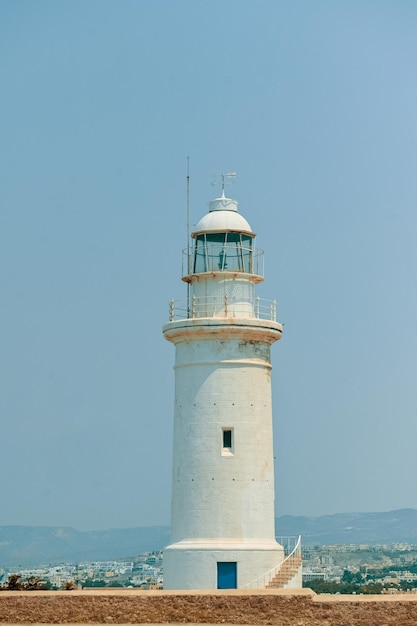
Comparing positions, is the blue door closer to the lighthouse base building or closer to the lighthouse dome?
the lighthouse base building

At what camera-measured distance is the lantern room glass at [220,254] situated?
3172 centimetres

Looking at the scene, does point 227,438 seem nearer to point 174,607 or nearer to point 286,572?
point 286,572

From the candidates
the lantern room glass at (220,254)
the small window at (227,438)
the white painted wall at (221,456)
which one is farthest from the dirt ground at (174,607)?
the lantern room glass at (220,254)

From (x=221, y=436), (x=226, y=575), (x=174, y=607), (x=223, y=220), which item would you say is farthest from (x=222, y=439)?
(x=174, y=607)

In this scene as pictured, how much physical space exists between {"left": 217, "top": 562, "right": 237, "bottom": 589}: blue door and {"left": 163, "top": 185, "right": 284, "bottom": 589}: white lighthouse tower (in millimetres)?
20

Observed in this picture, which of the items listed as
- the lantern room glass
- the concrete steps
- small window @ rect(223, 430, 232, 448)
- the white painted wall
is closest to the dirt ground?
the white painted wall

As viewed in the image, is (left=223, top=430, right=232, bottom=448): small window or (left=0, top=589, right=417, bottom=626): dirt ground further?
(left=223, top=430, right=232, bottom=448): small window

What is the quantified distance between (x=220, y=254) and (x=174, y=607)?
33.3 ft

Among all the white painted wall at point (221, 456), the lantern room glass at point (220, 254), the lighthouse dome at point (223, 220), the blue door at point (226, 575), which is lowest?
the blue door at point (226, 575)

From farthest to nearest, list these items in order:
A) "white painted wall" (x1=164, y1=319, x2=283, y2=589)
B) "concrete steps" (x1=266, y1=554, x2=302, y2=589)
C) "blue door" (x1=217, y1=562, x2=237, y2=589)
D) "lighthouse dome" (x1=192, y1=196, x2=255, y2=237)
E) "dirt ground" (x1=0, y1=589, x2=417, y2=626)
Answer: "lighthouse dome" (x1=192, y1=196, x2=255, y2=237), "white painted wall" (x1=164, y1=319, x2=283, y2=589), "concrete steps" (x1=266, y1=554, x2=302, y2=589), "blue door" (x1=217, y1=562, x2=237, y2=589), "dirt ground" (x1=0, y1=589, x2=417, y2=626)

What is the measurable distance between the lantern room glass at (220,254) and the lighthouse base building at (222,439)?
7 centimetres

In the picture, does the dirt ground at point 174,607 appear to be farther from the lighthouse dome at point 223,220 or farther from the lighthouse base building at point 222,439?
the lighthouse dome at point 223,220

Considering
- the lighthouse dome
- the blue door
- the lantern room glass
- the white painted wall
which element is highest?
the lighthouse dome

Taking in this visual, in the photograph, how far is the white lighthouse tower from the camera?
30.1 metres
